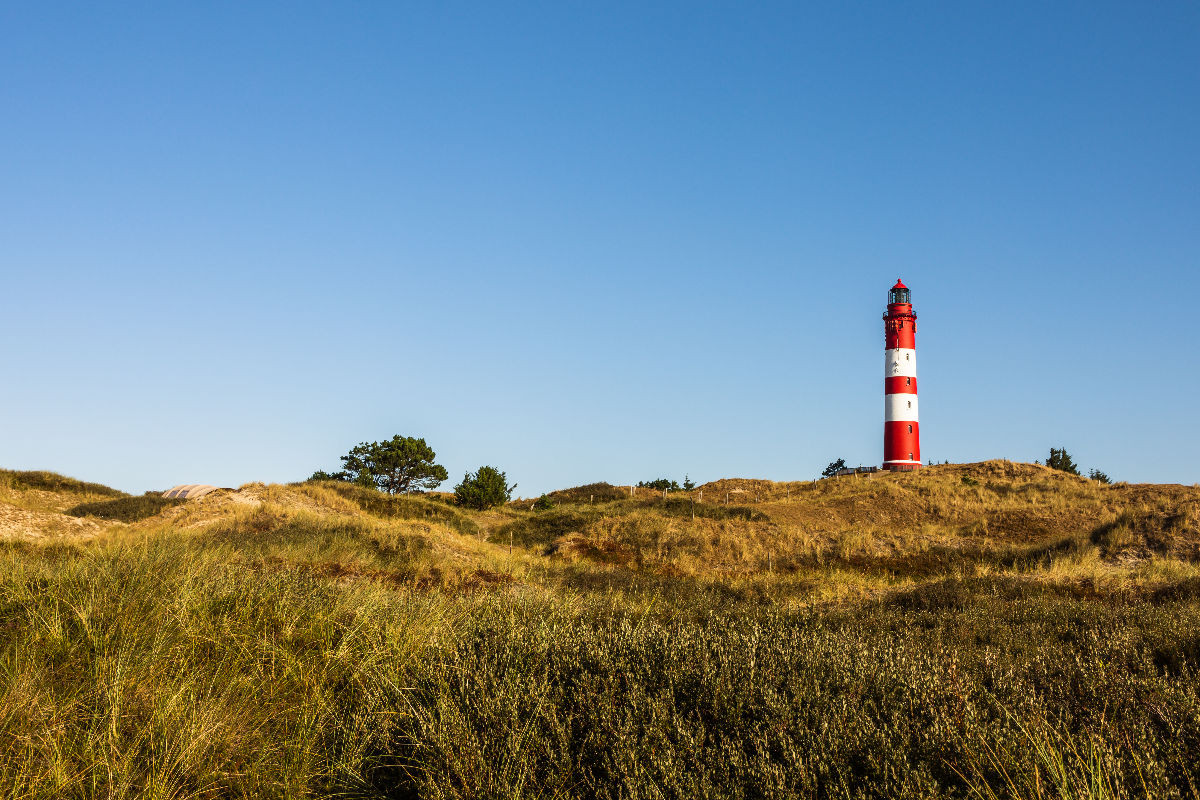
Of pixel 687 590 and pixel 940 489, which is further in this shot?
pixel 940 489

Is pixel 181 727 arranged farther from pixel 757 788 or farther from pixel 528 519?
pixel 528 519

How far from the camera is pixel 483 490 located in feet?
147

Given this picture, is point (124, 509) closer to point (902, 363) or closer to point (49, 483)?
point (49, 483)

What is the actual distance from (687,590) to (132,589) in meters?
11.3

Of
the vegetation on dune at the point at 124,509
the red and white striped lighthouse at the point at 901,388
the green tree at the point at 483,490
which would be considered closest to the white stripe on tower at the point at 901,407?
the red and white striped lighthouse at the point at 901,388

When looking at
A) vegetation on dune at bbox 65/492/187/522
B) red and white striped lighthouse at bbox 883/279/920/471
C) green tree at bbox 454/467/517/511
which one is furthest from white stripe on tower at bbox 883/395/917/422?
vegetation on dune at bbox 65/492/187/522

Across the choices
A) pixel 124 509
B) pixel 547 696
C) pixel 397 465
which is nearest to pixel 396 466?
pixel 397 465

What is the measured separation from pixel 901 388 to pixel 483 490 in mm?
29349

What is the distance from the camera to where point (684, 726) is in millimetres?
4262

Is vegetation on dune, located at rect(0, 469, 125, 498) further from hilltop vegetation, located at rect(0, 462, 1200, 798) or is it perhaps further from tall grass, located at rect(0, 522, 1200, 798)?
tall grass, located at rect(0, 522, 1200, 798)

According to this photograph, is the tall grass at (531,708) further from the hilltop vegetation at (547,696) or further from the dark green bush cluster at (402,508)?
the dark green bush cluster at (402,508)

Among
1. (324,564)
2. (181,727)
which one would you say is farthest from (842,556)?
(181,727)

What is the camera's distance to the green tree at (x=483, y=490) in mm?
44562

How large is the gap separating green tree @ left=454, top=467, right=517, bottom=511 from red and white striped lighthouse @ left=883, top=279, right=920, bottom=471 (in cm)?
2750
